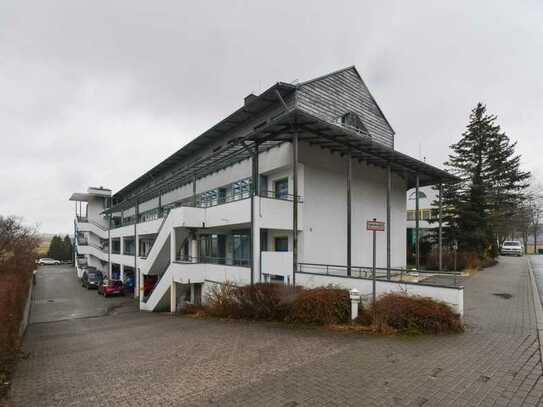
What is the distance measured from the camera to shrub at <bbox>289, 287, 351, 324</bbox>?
8.69 metres

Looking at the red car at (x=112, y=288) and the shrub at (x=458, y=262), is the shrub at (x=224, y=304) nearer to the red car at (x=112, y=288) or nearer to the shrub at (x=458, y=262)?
the shrub at (x=458, y=262)

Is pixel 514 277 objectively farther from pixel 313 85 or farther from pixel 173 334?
pixel 173 334

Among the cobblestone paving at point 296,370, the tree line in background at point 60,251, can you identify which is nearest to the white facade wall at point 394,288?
the cobblestone paving at point 296,370

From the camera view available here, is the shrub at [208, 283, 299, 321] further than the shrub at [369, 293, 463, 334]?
Yes

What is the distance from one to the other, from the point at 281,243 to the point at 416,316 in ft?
→ 28.1

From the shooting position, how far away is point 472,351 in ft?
20.4

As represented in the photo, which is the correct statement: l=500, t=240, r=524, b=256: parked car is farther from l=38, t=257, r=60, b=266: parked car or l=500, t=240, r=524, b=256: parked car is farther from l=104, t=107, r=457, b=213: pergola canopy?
l=38, t=257, r=60, b=266: parked car

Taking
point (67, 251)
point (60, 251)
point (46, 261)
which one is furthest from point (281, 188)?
point (60, 251)

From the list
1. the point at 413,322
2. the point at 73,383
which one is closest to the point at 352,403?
the point at 413,322

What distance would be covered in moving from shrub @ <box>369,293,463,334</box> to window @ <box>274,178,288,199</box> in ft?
26.5

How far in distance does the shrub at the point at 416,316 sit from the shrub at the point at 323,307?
992 millimetres

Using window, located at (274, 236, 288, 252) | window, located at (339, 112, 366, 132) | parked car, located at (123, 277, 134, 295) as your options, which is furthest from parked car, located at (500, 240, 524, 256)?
parked car, located at (123, 277, 134, 295)

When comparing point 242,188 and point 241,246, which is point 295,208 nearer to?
point 241,246

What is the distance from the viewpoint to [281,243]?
51.2 ft
